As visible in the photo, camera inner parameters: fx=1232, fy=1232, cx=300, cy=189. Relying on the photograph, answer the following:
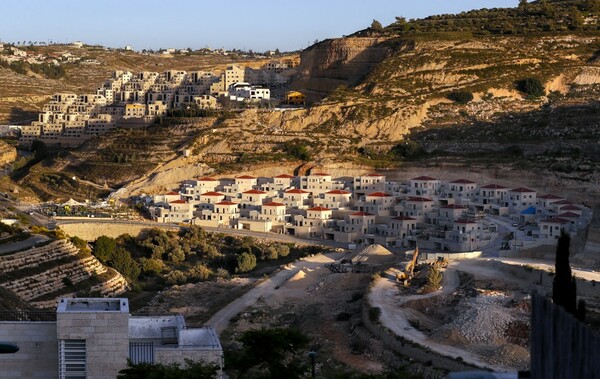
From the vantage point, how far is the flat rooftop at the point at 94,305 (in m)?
19.0

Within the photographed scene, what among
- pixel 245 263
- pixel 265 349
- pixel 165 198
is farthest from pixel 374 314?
pixel 165 198

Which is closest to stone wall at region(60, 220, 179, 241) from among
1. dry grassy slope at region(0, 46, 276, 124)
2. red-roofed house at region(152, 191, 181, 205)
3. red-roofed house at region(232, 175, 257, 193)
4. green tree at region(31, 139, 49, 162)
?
red-roofed house at region(152, 191, 181, 205)

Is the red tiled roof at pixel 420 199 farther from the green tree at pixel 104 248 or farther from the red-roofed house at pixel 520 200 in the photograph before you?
the green tree at pixel 104 248

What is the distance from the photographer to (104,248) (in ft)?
175

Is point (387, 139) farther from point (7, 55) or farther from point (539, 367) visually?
point (7, 55)

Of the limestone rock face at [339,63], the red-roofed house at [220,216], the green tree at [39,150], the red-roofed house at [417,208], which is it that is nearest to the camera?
the red-roofed house at [417,208]

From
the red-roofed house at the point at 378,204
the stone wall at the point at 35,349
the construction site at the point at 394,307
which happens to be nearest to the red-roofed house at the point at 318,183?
the red-roofed house at the point at 378,204

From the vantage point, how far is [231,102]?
276ft

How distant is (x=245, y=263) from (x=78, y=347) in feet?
109

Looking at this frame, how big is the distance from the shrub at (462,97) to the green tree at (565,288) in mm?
60204

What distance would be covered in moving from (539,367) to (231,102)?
72.3m

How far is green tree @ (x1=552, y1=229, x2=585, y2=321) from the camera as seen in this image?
44.3 feet

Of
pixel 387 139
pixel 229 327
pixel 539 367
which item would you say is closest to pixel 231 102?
pixel 387 139

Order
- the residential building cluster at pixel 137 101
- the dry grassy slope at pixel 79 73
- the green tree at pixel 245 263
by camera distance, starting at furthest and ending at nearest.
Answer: the dry grassy slope at pixel 79 73
the residential building cluster at pixel 137 101
the green tree at pixel 245 263
